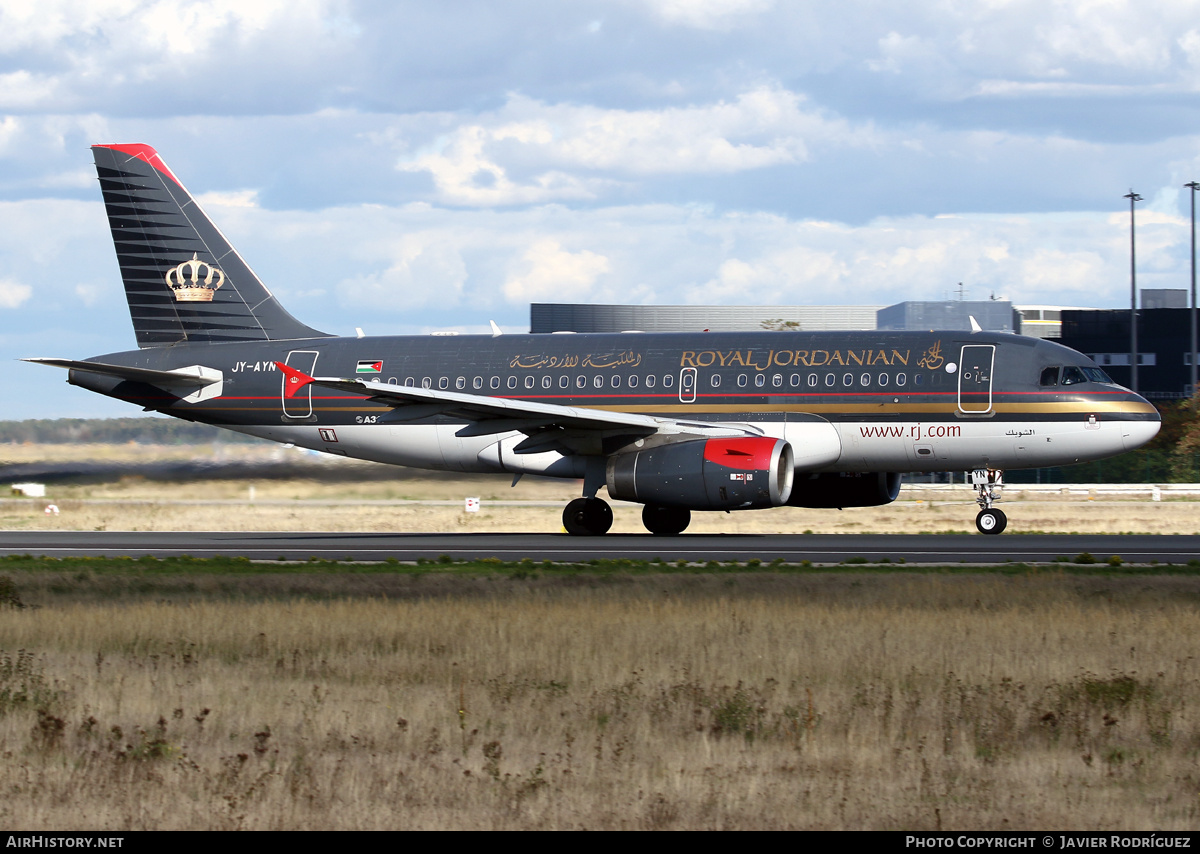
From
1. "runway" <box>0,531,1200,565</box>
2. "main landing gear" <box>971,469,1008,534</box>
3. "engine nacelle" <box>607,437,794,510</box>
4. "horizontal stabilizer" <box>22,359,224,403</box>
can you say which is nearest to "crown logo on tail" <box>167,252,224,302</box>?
"horizontal stabilizer" <box>22,359,224,403</box>

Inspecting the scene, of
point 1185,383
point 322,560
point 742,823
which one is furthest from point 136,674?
point 1185,383

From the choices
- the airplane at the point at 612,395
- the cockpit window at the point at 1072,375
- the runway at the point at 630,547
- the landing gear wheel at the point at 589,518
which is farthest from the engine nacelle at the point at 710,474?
the cockpit window at the point at 1072,375

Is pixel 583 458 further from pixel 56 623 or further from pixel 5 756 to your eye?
pixel 5 756

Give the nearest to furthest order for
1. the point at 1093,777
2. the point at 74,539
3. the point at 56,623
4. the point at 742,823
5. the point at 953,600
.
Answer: the point at 742,823, the point at 1093,777, the point at 56,623, the point at 953,600, the point at 74,539

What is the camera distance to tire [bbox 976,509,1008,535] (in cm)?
2903

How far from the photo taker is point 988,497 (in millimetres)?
29625

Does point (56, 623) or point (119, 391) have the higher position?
point (119, 391)

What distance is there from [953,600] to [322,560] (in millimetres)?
11550

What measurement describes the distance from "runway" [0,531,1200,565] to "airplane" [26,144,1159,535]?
1.47m

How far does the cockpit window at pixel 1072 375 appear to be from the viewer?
28812 millimetres

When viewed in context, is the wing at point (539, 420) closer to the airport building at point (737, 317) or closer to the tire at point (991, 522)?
the tire at point (991, 522)

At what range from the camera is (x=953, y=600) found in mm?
16656

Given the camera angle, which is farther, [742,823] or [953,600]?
[953,600]

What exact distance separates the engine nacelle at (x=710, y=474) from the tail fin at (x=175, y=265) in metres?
11.7
